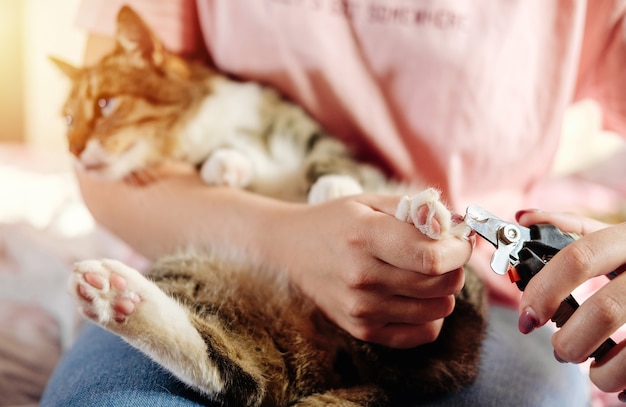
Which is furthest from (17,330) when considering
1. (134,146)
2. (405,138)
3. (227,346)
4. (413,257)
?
(413,257)

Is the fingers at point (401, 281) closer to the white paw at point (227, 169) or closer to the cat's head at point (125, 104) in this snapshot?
the white paw at point (227, 169)

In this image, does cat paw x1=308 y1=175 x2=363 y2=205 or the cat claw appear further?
cat paw x1=308 y1=175 x2=363 y2=205

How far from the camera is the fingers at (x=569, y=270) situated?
56cm

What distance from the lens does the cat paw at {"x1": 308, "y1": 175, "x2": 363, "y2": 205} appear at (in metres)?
Answer: 0.97

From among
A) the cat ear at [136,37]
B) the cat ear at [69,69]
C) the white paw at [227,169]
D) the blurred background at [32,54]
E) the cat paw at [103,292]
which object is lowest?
the blurred background at [32,54]

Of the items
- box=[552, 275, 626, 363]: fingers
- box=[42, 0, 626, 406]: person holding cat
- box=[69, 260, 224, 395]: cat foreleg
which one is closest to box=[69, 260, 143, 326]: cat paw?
box=[69, 260, 224, 395]: cat foreleg

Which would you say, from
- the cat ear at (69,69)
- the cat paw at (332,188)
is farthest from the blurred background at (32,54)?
the cat paw at (332,188)

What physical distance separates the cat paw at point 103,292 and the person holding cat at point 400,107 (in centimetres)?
12

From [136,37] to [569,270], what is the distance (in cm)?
81

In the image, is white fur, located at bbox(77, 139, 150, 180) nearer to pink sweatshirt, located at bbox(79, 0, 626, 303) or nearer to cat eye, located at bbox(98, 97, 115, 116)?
cat eye, located at bbox(98, 97, 115, 116)

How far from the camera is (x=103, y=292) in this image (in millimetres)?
668

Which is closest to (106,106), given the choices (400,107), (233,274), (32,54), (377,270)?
(233,274)

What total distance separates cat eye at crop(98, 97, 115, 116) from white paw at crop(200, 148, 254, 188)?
7.6 inches

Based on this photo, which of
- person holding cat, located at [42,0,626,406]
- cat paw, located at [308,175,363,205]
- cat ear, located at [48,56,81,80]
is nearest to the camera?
person holding cat, located at [42,0,626,406]
